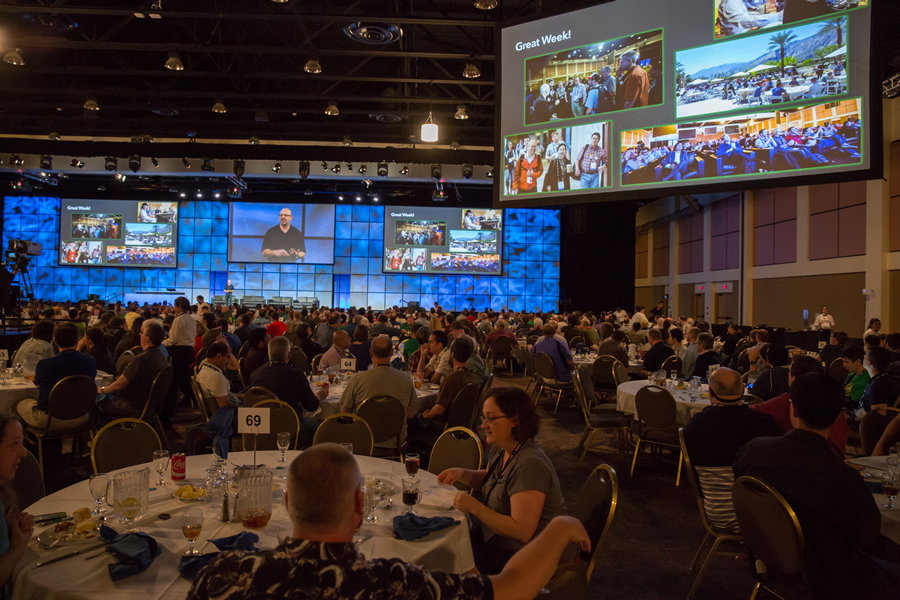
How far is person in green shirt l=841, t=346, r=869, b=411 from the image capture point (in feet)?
17.1

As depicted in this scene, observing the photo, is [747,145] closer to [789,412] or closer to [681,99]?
[681,99]

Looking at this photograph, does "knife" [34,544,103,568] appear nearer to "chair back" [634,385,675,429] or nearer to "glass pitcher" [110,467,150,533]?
"glass pitcher" [110,467,150,533]

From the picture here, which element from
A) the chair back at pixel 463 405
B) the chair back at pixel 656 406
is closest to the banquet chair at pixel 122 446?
the chair back at pixel 463 405

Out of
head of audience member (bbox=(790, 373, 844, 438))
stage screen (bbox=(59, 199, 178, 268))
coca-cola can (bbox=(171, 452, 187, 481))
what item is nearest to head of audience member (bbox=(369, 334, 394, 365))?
coca-cola can (bbox=(171, 452, 187, 481))

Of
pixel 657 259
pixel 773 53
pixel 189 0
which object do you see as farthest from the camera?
pixel 657 259

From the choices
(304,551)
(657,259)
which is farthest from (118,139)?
(657,259)

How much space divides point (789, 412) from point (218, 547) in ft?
12.0

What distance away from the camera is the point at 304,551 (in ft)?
3.61

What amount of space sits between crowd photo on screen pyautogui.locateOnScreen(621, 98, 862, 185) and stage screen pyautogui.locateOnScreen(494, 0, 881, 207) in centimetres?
1

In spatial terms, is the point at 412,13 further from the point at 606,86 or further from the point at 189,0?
the point at 606,86

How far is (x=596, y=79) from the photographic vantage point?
6.20 metres

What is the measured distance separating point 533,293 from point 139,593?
21.8 metres

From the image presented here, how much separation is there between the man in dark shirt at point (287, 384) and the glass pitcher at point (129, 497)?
2.31 m

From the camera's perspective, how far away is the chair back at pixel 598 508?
6.51ft
